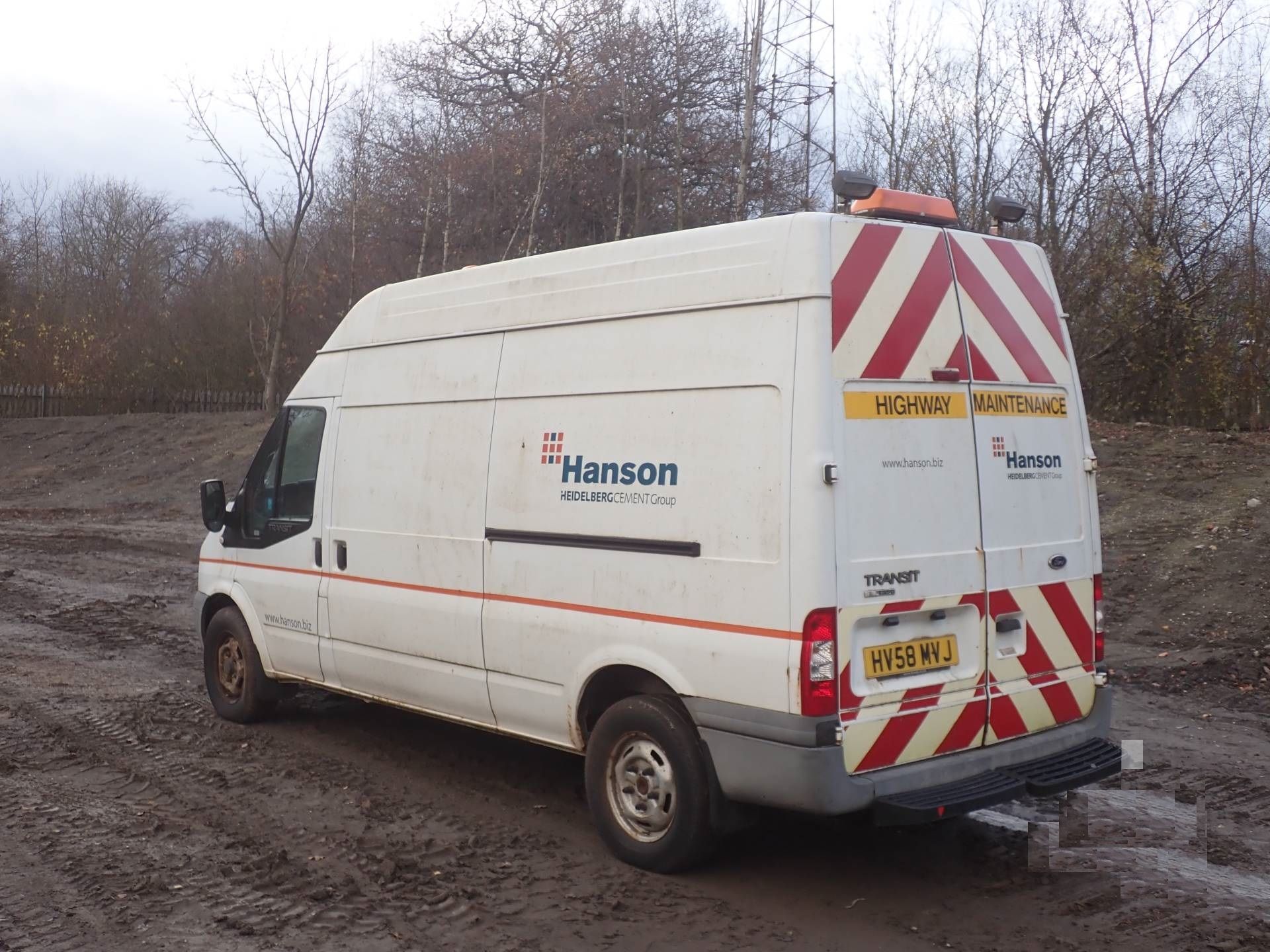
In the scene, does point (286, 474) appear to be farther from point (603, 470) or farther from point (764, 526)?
point (764, 526)

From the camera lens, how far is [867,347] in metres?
4.63

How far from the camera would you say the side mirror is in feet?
24.0

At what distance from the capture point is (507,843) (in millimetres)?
5367

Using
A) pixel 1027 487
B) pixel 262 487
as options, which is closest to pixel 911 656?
pixel 1027 487

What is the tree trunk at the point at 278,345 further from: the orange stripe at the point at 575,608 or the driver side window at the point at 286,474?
the orange stripe at the point at 575,608

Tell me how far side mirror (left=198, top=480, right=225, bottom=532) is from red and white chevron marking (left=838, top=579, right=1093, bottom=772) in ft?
14.8

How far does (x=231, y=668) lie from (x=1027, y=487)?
5175mm

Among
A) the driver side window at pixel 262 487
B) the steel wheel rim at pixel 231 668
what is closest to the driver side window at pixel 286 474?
the driver side window at pixel 262 487

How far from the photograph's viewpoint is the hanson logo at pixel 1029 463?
5.02 meters

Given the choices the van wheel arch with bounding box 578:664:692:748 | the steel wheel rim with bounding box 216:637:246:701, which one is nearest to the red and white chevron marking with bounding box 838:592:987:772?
the van wheel arch with bounding box 578:664:692:748

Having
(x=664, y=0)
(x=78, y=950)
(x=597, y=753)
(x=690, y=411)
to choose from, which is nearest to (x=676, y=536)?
(x=690, y=411)

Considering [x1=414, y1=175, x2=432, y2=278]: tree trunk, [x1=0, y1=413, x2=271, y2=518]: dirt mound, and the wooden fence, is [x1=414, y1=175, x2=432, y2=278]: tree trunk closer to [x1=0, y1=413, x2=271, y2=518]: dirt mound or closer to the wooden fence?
[x1=0, y1=413, x2=271, y2=518]: dirt mound

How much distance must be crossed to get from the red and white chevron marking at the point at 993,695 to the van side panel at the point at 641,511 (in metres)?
0.37

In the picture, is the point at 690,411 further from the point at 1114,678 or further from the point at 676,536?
the point at 1114,678
